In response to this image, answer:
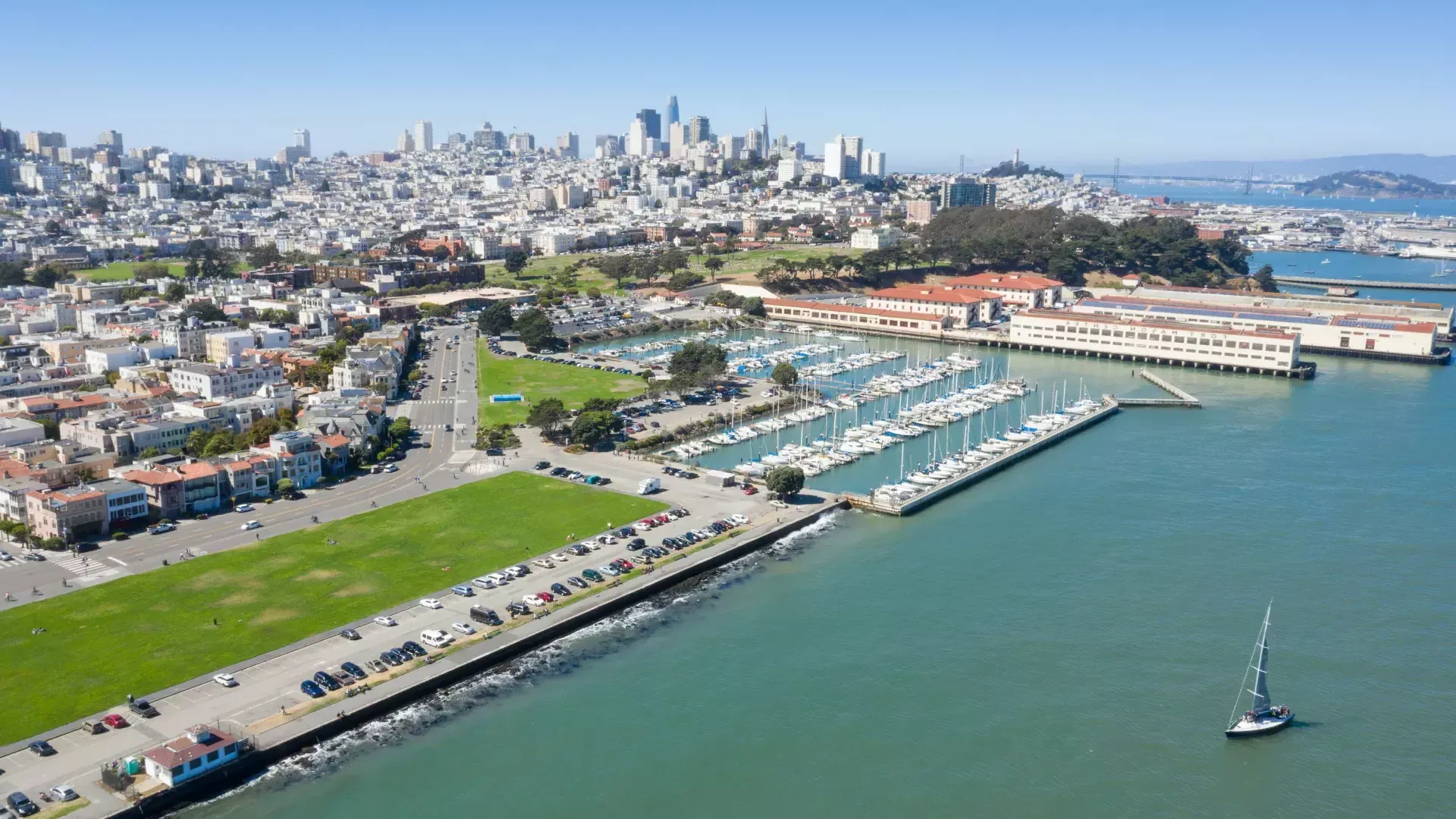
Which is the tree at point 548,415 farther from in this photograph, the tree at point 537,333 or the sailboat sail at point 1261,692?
the sailboat sail at point 1261,692

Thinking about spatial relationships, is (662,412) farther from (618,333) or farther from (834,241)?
(834,241)

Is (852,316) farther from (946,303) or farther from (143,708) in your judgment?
(143,708)

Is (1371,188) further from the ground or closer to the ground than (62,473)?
further from the ground

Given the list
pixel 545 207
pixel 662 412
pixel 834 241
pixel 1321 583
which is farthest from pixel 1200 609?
pixel 545 207

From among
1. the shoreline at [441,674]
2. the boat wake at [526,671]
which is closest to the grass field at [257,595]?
the shoreline at [441,674]

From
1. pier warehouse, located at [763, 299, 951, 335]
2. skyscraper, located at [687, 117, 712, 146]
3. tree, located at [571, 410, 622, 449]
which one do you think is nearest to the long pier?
pier warehouse, located at [763, 299, 951, 335]

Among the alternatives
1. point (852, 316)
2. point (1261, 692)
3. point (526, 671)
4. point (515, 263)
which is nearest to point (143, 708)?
point (526, 671)

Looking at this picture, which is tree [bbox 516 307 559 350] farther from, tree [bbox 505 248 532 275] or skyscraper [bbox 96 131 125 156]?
skyscraper [bbox 96 131 125 156]
